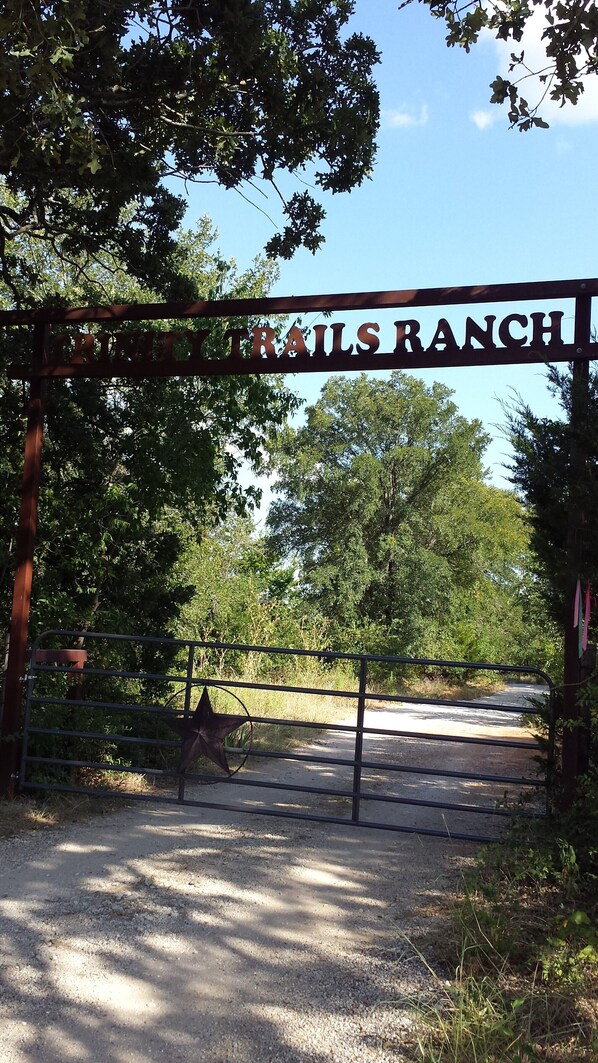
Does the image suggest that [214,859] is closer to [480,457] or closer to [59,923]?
[59,923]

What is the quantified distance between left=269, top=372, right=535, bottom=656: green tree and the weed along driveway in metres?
20.1

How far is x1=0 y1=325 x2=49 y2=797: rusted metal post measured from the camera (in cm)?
721

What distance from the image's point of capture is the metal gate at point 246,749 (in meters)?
6.42

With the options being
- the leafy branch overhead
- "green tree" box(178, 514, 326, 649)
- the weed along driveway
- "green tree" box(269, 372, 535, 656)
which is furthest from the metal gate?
"green tree" box(269, 372, 535, 656)

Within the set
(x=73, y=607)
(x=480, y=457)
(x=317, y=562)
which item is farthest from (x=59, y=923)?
(x=480, y=457)

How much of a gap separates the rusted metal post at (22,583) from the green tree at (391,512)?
19.2 meters

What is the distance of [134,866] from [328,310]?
4019 mm

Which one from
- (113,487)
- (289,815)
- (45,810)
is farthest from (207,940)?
(113,487)

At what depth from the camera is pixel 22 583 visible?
7312 millimetres

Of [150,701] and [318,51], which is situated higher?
[318,51]

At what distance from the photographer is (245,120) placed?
8.91 meters

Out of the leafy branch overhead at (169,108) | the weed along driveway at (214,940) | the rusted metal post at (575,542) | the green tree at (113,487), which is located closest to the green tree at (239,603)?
the green tree at (113,487)

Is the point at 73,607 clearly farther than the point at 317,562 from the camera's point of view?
No

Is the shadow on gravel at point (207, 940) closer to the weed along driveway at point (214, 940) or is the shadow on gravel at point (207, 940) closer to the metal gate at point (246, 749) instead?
the weed along driveway at point (214, 940)
